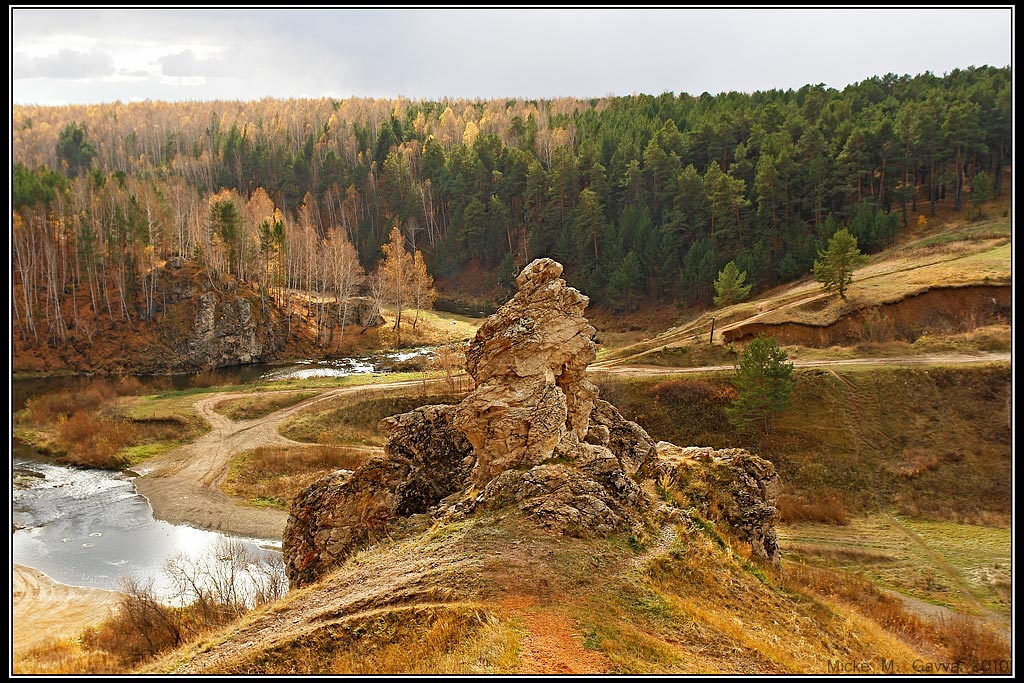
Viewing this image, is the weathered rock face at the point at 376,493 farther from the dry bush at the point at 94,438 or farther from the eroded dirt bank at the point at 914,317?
the eroded dirt bank at the point at 914,317

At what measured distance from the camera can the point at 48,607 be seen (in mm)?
26172

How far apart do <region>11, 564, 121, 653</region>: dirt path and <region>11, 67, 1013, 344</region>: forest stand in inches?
1890

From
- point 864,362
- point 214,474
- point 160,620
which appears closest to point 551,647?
point 160,620

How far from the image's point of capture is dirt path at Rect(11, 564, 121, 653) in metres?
23.4

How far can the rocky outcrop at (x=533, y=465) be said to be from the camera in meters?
15.5

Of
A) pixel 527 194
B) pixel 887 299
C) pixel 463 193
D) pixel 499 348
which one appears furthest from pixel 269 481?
pixel 463 193

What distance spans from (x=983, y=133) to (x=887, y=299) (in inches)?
1277

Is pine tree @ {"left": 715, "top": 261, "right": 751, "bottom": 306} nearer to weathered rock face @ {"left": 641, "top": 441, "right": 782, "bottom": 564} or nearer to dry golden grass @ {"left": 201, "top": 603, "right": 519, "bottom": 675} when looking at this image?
weathered rock face @ {"left": 641, "top": 441, "right": 782, "bottom": 564}

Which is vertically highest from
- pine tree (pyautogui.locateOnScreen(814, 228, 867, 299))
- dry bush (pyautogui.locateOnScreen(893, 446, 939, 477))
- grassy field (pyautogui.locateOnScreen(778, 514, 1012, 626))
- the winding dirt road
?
pine tree (pyautogui.locateOnScreen(814, 228, 867, 299))

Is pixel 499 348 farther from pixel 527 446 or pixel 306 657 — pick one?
pixel 306 657

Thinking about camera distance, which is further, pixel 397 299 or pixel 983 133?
pixel 397 299

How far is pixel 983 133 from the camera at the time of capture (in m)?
68.4

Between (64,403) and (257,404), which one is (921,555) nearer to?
(257,404)

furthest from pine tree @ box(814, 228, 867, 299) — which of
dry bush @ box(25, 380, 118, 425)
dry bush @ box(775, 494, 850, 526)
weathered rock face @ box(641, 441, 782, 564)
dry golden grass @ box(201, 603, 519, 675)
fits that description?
dry bush @ box(25, 380, 118, 425)
